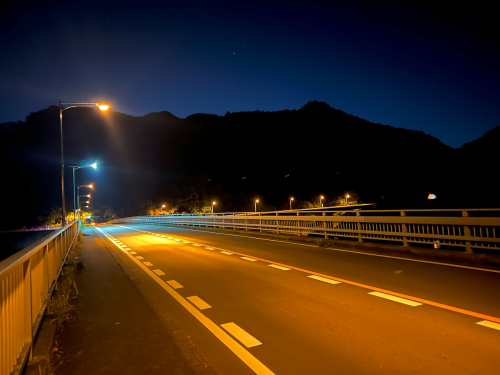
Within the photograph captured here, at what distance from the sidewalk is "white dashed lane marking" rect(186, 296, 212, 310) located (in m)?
0.79

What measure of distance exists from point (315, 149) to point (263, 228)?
17847cm

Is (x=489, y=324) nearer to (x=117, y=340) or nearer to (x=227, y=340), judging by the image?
(x=227, y=340)

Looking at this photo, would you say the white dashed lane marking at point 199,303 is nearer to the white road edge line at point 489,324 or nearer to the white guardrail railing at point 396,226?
the white road edge line at point 489,324

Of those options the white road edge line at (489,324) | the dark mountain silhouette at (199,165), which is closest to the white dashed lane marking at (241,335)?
the white road edge line at (489,324)

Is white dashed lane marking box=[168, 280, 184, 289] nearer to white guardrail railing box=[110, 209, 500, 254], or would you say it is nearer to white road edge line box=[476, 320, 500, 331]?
white road edge line box=[476, 320, 500, 331]

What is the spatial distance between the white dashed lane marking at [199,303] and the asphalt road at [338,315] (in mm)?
18

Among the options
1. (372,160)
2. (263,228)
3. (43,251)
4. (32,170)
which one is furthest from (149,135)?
(43,251)

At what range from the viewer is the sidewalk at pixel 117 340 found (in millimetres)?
3682

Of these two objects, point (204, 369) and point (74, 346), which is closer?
point (204, 369)

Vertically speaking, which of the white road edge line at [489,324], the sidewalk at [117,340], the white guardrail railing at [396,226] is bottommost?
the white road edge line at [489,324]

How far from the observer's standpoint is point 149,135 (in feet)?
547

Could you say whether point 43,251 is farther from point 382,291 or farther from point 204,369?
point 382,291

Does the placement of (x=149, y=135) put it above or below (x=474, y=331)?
above

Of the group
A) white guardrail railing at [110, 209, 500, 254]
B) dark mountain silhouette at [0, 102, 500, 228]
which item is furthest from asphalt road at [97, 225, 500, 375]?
dark mountain silhouette at [0, 102, 500, 228]
